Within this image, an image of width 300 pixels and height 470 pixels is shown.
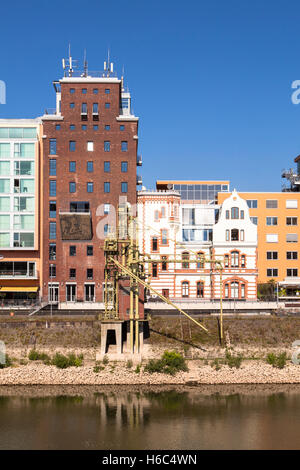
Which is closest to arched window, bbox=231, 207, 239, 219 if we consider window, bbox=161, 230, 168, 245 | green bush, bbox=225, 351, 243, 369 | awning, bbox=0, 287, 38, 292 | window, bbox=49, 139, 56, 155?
A: window, bbox=161, 230, 168, 245

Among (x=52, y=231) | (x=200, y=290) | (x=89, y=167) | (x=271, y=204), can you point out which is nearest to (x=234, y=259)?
(x=200, y=290)

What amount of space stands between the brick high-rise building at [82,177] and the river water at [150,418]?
30186mm

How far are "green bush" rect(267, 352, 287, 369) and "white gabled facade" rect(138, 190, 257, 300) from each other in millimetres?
22563

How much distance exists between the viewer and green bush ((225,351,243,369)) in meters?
57.6

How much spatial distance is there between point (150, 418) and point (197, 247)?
135 ft

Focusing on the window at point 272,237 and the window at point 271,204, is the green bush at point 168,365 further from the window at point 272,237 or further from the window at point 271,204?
the window at point 271,204

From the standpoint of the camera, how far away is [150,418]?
46125mm

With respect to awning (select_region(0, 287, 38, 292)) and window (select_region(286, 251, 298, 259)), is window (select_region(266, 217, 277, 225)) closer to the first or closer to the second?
window (select_region(286, 251, 298, 259))

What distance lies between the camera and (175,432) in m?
42.6

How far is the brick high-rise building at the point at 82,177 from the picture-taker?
273 feet

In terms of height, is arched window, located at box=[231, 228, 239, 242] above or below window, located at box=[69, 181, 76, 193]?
below

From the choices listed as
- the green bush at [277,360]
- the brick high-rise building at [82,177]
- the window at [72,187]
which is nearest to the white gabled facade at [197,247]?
the brick high-rise building at [82,177]

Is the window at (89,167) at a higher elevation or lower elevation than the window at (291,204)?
higher

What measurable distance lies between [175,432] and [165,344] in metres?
18.9
